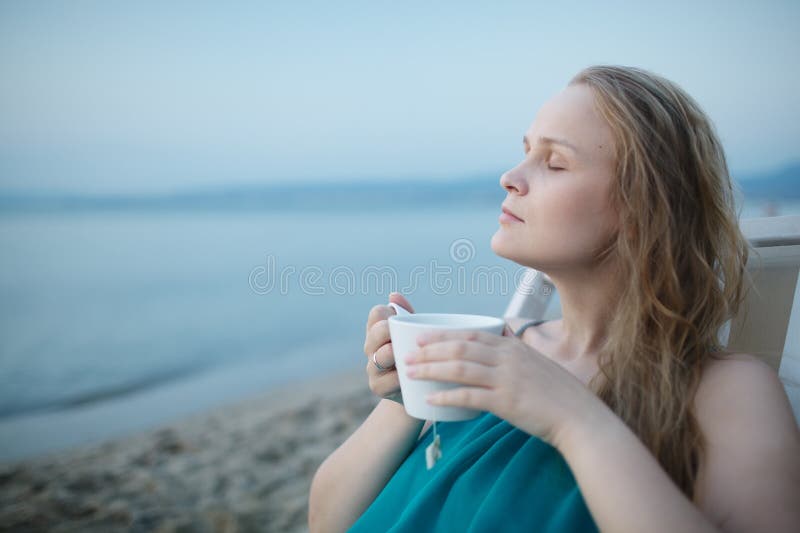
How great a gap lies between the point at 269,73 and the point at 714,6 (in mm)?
10897

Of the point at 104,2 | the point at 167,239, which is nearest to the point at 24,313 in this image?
the point at 167,239

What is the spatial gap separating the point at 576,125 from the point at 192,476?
3383 mm

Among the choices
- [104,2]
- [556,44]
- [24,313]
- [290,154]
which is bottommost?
[24,313]

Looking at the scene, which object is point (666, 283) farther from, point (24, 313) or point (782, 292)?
point (24, 313)

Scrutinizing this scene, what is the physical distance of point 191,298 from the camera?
27.5 ft

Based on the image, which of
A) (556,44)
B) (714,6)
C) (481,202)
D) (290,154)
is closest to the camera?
(714,6)

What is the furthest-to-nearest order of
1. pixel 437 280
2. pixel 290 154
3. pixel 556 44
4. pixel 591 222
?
1. pixel 290 154
2. pixel 437 280
3. pixel 556 44
4. pixel 591 222

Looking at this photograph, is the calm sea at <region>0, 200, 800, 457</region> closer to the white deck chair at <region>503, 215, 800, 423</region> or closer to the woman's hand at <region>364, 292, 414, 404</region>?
the white deck chair at <region>503, 215, 800, 423</region>

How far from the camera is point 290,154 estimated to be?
49.9 ft

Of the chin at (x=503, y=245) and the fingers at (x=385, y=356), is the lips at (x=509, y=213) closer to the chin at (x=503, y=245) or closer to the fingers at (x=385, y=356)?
the chin at (x=503, y=245)

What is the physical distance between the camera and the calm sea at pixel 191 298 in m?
5.40

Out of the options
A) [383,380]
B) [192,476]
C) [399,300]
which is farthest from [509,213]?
[192,476]

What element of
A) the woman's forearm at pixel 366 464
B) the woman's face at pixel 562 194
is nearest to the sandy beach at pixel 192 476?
the woman's forearm at pixel 366 464

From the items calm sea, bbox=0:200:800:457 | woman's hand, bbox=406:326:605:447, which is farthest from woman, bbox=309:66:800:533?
calm sea, bbox=0:200:800:457
